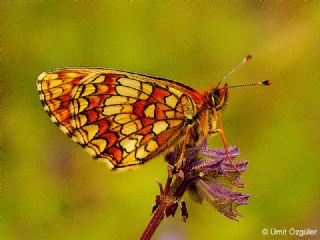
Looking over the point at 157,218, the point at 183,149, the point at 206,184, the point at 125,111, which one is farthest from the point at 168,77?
the point at 157,218

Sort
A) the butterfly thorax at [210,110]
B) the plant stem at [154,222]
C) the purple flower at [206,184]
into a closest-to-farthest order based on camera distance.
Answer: the plant stem at [154,222] < the purple flower at [206,184] < the butterfly thorax at [210,110]

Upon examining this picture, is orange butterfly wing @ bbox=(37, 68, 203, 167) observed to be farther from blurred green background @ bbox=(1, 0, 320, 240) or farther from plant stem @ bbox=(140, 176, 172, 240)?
blurred green background @ bbox=(1, 0, 320, 240)

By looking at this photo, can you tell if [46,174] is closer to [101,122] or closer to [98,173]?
[98,173]

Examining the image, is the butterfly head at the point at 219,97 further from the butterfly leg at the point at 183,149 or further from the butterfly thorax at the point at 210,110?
the butterfly leg at the point at 183,149

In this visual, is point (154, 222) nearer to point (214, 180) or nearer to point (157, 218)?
point (157, 218)

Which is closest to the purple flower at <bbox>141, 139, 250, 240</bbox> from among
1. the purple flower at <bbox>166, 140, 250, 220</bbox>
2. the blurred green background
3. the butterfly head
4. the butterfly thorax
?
the purple flower at <bbox>166, 140, 250, 220</bbox>

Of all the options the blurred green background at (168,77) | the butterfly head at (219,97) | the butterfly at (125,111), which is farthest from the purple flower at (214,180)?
the blurred green background at (168,77)

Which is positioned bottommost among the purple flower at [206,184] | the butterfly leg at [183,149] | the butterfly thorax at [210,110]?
the purple flower at [206,184]
